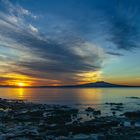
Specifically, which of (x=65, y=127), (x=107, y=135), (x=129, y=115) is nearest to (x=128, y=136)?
(x=107, y=135)

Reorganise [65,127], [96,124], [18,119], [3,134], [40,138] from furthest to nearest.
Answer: [18,119]
[96,124]
[65,127]
[3,134]
[40,138]

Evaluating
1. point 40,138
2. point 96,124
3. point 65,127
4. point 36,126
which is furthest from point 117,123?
point 40,138

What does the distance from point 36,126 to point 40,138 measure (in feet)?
31.2

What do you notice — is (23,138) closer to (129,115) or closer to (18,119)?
(18,119)

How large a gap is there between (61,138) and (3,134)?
334 inches

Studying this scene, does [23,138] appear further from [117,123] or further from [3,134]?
[117,123]

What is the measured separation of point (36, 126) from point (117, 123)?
14286 millimetres

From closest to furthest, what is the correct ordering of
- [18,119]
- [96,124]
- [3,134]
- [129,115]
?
1. [3,134]
2. [96,124]
3. [18,119]
4. [129,115]

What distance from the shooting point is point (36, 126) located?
1778 inches

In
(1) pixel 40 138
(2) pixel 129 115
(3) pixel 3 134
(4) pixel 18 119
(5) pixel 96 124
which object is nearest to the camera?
(1) pixel 40 138

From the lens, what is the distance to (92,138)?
36.7 metres

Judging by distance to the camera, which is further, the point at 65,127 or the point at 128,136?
the point at 65,127

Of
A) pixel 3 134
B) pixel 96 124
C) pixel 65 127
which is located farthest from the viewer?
pixel 96 124

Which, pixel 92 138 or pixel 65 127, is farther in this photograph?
pixel 65 127
